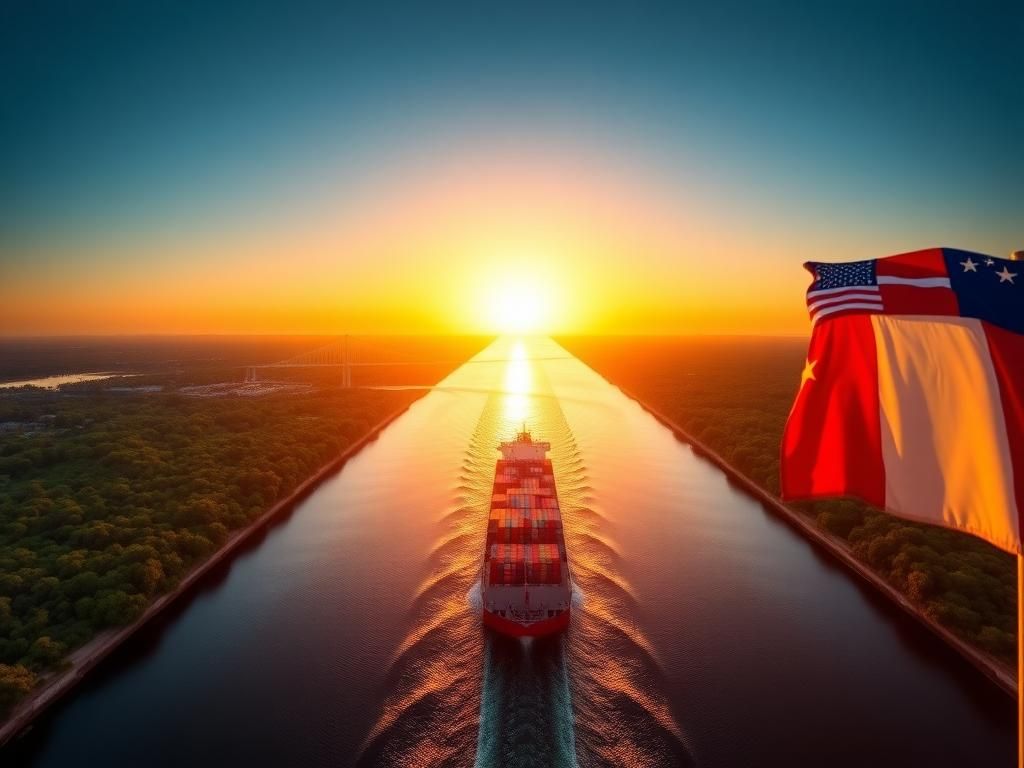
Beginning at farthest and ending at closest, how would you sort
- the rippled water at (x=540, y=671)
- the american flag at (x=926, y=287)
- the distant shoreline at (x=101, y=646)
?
1. the distant shoreline at (x=101, y=646)
2. the rippled water at (x=540, y=671)
3. the american flag at (x=926, y=287)

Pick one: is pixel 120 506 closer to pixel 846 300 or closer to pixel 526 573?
pixel 526 573

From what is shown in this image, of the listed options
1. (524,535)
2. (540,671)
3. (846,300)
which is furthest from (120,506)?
(846,300)

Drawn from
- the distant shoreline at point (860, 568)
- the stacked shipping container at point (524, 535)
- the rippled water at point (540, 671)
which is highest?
the stacked shipping container at point (524, 535)

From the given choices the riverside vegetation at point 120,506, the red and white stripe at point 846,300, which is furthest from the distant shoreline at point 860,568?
the riverside vegetation at point 120,506

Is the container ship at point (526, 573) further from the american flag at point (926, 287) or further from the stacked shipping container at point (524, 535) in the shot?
the american flag at point (926, 287)

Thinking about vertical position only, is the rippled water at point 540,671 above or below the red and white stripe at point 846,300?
below

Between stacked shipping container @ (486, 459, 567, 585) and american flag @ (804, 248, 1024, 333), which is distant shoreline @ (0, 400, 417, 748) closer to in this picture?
stacked shipping container @ (486, 459, 567, 585)

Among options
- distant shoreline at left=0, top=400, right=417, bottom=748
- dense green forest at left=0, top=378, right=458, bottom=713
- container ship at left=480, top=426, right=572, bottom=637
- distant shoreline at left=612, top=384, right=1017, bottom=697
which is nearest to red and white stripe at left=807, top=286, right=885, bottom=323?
container ship at left=480, top=426, right=572, bottom=637
